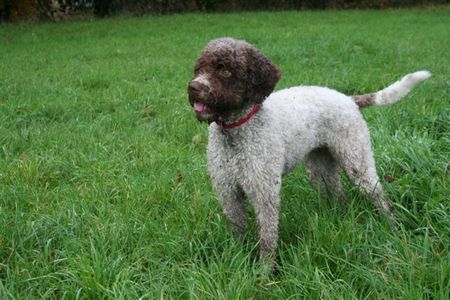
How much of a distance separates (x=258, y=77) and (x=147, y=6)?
19890 mm

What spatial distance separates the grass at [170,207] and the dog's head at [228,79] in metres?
0.80

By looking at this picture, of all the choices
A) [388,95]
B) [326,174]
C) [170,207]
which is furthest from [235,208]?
[388,95]

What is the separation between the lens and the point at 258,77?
3055 mm

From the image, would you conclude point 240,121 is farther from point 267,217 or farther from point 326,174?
point 326,174

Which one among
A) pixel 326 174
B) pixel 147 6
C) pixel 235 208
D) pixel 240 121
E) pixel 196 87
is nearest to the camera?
pixel 196 87

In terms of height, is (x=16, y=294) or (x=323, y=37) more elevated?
(x=16, y=294)

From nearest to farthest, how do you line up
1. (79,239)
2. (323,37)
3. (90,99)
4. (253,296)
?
(253,296)
(79,239)
(90,99)
(323,37)

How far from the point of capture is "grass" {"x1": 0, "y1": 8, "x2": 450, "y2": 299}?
2648mm

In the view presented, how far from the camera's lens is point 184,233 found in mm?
3281

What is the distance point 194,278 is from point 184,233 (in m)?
0.65

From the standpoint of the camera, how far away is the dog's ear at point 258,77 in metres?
3.04

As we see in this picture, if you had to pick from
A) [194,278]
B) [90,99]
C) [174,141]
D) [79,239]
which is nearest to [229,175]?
[194,278]

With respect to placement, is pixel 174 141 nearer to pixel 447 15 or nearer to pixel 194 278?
pixel 194 278

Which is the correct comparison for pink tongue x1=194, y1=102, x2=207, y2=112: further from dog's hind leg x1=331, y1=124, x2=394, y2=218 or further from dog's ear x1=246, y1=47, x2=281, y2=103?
dog's hind leg x1=331, y1=124, x2=394, y2=218
